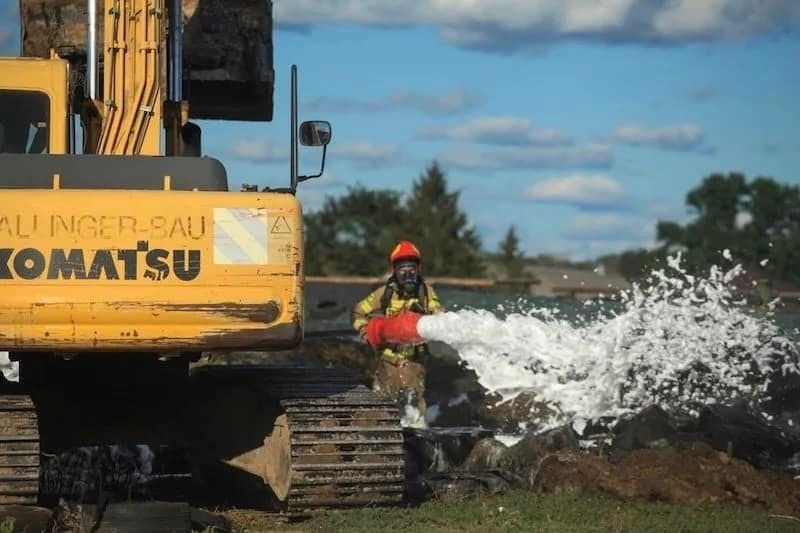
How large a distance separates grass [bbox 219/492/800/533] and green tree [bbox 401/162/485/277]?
5006 cm

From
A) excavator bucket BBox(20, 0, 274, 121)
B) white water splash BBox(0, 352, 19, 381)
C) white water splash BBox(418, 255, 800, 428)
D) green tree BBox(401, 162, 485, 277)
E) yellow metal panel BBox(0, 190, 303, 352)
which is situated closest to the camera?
yellow metal panel BBox(0, 190, 303, 352)

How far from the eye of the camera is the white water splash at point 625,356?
43.8 feet

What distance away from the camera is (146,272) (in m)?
9.07

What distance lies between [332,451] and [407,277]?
5.08 meters

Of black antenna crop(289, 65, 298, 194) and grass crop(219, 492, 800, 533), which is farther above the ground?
black antenna crop(289, 65, 298, 194)

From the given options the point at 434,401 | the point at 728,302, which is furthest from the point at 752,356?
the point at 434,401

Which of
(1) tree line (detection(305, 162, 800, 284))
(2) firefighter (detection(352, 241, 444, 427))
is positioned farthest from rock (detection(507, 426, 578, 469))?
(1) tree line (detection(305, 162, 800, 284))

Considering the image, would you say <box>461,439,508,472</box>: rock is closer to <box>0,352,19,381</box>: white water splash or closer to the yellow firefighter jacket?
the yellow firefighter jacket

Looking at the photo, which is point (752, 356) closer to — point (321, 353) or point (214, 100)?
point (214, 100)

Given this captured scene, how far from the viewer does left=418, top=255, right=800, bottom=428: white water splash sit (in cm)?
1335

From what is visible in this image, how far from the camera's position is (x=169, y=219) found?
359 inches

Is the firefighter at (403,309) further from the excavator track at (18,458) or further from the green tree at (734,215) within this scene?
the green tree at (734,215)

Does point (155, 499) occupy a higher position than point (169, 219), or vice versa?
point (169, 219)

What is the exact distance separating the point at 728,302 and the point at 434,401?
10.1 ft
